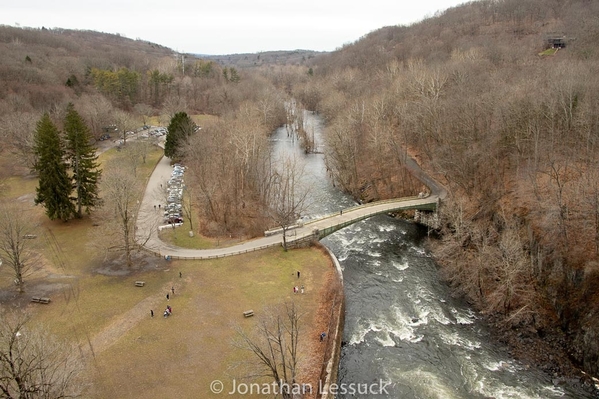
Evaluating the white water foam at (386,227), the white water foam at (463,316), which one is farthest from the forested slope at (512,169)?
the white water foam at (386,227)

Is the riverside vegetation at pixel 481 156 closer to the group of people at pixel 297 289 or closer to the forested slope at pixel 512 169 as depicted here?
the forested slope at pixel 512 169

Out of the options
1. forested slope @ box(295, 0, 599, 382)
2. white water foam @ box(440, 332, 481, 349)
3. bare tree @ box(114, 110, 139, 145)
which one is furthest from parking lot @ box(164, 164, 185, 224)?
white water foam @ box(440, 332, 481, 349)

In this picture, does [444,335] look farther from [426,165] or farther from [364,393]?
[426,165]

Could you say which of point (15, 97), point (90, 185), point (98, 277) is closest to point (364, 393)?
point (98, 277)

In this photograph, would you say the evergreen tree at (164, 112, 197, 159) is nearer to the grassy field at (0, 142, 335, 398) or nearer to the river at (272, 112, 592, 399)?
the grassy field at (0, 142, 335, 398)

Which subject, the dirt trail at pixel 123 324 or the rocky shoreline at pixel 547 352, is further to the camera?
the dirt trail at pixel 123 324
